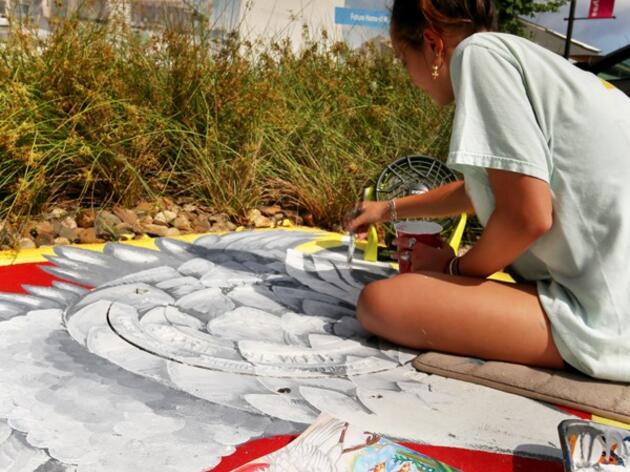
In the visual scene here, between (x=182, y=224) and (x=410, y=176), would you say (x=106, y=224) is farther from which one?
(x=410, y=176)

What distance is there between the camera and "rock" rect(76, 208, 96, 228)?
9.16 feet

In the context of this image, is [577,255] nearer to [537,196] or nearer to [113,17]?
[537,196]

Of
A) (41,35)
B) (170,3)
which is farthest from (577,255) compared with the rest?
(170,3)

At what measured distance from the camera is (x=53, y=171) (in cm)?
290

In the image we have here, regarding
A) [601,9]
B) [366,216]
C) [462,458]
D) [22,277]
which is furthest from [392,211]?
[601,9]

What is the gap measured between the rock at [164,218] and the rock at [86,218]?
0.27 m

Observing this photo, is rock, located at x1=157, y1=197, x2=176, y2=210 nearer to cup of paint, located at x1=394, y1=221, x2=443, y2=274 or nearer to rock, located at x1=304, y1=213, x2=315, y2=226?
rock, located at x1=304, y1=213, x2=315, y2=226

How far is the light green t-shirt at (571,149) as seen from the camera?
1383mm

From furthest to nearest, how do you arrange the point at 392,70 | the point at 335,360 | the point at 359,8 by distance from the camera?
1. the point at 359,8
2. the point at 392,70
3. the point at 335,360

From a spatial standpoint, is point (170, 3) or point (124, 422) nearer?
point (124, 422)

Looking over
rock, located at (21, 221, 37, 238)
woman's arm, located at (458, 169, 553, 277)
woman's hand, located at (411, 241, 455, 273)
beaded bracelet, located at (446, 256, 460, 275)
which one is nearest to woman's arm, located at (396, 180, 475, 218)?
woman's hand, located at (411, 241, 455, 273)

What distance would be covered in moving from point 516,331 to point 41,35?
2729 mm

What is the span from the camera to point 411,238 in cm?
192

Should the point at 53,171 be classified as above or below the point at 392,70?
below
